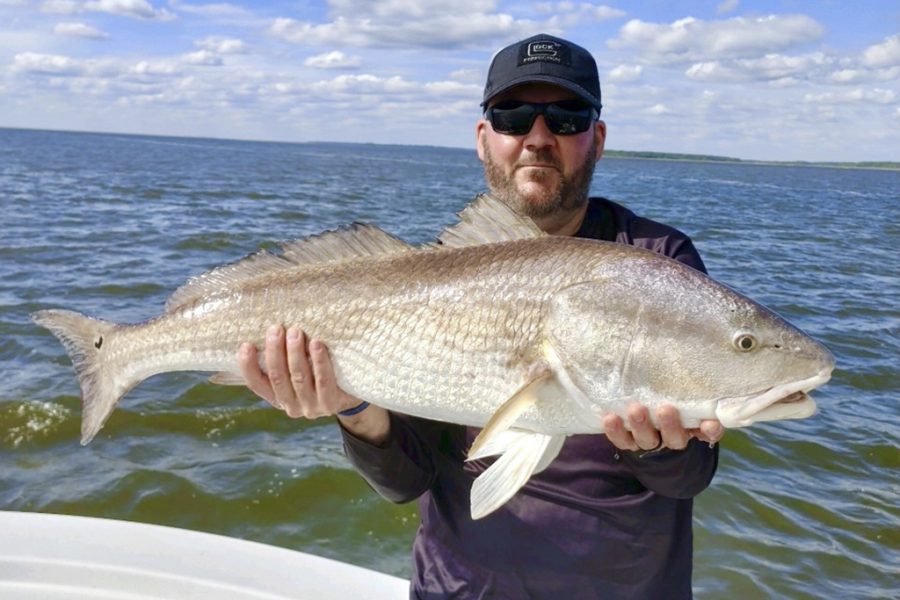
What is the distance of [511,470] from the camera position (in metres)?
2.63

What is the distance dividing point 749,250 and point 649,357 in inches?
833

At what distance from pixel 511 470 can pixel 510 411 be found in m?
0.27

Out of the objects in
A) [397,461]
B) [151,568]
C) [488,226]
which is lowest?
[151,568]

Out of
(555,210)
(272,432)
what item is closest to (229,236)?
(272,432)

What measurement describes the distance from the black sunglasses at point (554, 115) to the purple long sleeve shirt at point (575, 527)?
4.57 feet

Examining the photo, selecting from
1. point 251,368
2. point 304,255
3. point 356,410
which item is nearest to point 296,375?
point 251,368

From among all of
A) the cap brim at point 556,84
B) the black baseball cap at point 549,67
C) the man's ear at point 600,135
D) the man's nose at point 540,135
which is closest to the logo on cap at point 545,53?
the black baseball cap at point 549,67

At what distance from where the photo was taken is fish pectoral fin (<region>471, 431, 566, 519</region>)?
2.60 m

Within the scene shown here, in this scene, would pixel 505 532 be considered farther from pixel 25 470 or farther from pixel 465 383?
pixel 25 470

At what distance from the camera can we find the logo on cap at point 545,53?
3.51m

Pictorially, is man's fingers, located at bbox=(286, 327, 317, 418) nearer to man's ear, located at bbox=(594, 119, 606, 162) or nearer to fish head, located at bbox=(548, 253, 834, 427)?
fish head, located at bbox=(548, 253, 834, 427)

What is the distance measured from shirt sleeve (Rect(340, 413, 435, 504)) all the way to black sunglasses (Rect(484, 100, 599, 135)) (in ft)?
4.72

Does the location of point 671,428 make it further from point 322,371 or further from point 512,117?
point 512,117

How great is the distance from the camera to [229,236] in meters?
19.2
